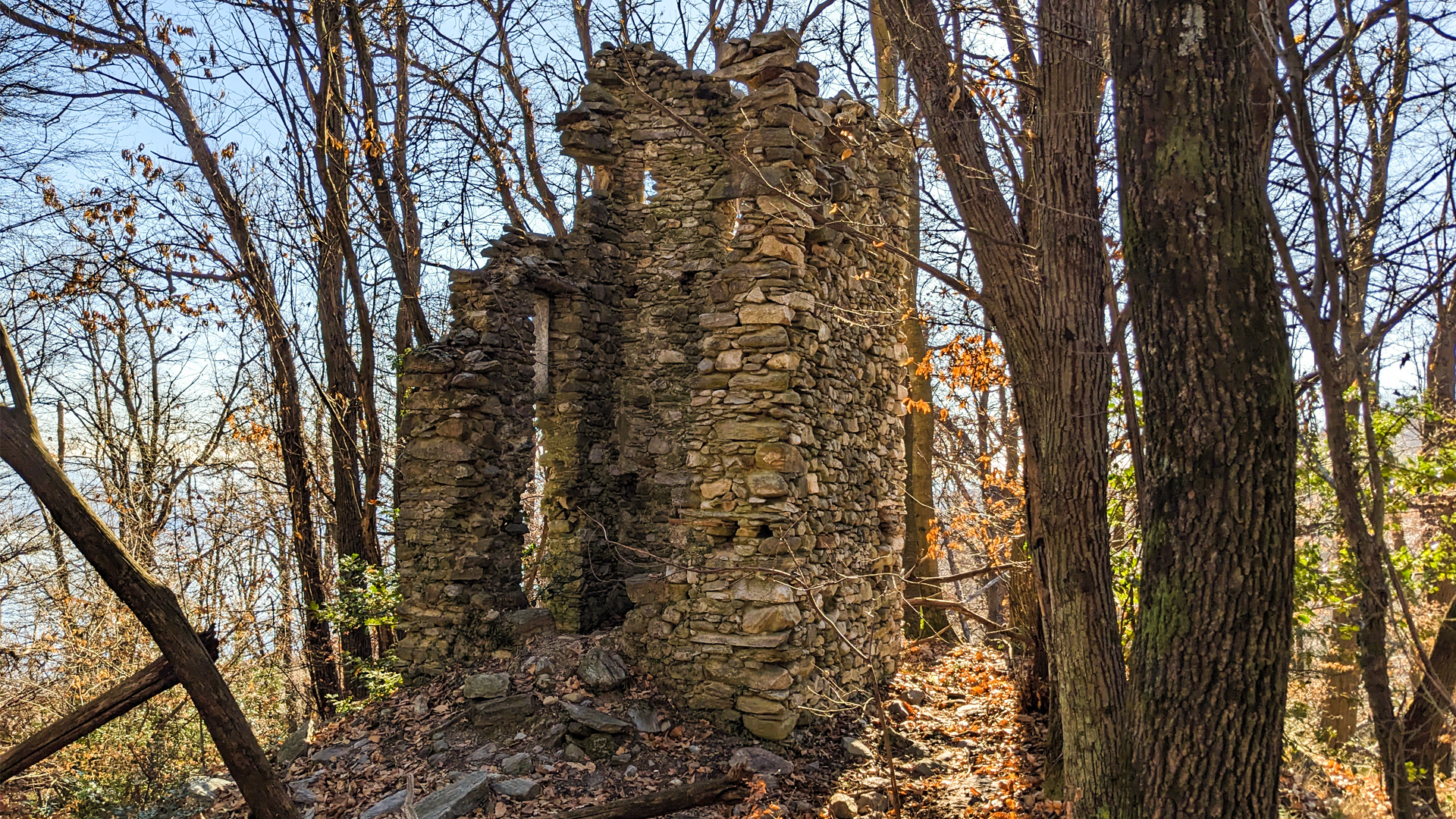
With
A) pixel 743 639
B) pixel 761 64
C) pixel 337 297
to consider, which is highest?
pixel 761 64

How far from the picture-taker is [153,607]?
181 inches

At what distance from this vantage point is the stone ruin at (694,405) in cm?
623

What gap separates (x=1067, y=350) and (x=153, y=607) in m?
5.26

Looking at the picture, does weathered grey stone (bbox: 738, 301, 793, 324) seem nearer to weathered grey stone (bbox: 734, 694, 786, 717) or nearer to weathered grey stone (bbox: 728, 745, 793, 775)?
weathered grey stone (bbox: 734, 694, 786, 717)

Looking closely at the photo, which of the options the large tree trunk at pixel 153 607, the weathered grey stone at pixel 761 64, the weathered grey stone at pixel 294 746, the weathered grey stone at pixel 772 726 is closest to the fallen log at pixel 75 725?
the large tree trunk at pixel 153 607

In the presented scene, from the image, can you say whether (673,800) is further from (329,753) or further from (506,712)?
(329,753)

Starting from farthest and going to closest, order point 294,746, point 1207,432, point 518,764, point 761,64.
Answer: point 294,746, point 761,64, point 518,764, point 1207,432

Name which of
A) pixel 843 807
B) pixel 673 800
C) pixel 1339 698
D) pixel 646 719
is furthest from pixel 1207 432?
pixel 1339 698

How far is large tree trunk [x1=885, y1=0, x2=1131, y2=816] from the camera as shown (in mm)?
4203

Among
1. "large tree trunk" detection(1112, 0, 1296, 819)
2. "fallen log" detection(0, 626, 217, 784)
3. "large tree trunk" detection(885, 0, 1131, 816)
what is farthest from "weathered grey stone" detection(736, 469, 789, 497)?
"fallen log" detection(0, 626, 217, 784)

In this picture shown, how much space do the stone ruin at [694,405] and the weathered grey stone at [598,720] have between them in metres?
0.53

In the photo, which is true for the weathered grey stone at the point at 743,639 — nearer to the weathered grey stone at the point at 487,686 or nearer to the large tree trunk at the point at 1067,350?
the weathered grey stone at the point at 487,686

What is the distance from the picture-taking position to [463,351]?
8250 mm

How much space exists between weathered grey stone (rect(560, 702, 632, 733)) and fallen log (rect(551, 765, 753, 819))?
1349mm
